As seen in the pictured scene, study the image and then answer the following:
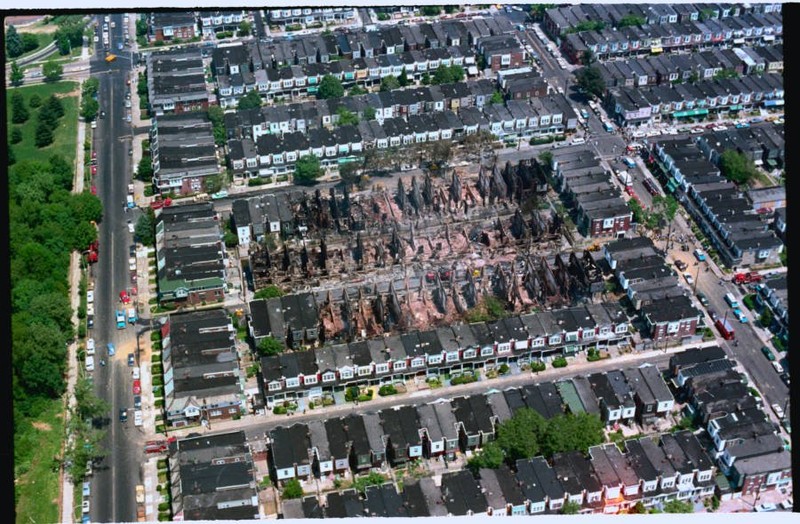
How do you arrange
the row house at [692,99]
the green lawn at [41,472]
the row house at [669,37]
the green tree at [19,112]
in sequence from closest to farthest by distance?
the green lawn at [41,472], the row house at [692,99], the green tree at [19,112], the row house at [669,37]

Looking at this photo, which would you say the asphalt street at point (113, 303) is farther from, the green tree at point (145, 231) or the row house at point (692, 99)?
the row house at point (692, 99)

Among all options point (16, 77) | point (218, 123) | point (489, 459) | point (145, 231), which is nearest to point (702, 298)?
point (489, 459)

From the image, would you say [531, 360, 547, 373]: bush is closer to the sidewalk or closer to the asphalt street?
the sidewalk

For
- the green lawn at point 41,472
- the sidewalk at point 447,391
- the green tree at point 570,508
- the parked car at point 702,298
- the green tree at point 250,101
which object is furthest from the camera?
the green tree at point 250,101

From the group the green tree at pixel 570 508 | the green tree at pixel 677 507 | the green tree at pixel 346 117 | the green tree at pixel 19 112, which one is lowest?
the green tree at pixel 677 507

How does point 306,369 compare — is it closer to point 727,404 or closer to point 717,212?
point 727,404

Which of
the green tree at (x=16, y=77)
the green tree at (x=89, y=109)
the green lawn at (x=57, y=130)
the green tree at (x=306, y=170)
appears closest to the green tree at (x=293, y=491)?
the green tree at (x=306, y=170)

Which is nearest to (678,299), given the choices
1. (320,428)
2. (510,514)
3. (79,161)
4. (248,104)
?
(510,514)
